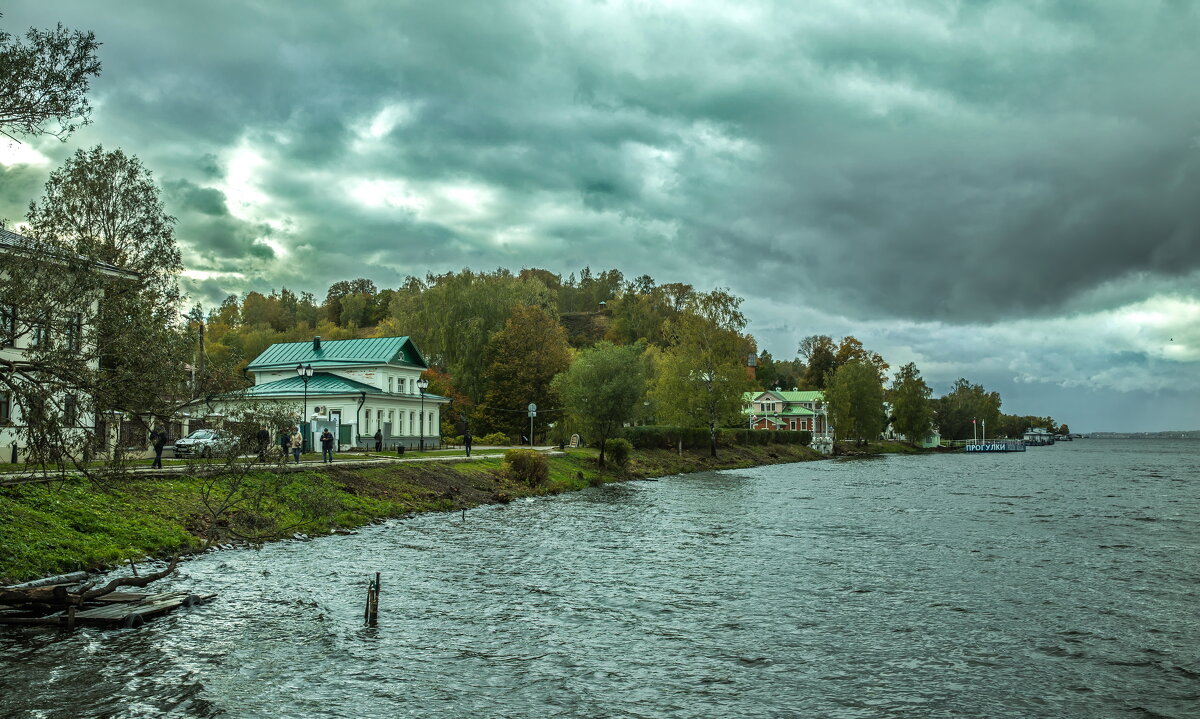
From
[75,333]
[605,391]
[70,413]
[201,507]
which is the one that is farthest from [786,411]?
[75,333]

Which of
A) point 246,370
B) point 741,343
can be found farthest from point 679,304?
point 246,370

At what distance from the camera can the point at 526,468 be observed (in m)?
56.6

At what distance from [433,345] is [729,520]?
2414 inches

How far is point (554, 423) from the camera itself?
95.4m

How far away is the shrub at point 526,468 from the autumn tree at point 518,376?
34.9 m

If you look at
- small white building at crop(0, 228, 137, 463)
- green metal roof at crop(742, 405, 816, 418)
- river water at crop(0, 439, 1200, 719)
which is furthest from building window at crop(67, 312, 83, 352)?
green metal roof at crop(742, 405, 816, 418)

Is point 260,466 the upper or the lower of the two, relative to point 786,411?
lower

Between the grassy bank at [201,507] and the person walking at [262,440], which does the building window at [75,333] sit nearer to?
the grassy bank at [201,507]

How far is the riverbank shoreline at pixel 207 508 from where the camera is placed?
23.9 m

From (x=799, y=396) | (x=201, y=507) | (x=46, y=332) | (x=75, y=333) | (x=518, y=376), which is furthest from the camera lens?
Result: (x=799, y=396)

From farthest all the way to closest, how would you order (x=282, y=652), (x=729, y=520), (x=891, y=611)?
(x=729, y=520) → (x=891, y=611) → (x=282, y=652)

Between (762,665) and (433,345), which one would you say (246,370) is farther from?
(762,665)

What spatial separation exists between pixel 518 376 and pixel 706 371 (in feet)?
72.0

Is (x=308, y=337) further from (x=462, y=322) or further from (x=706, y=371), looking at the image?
(x=706, y=371)
